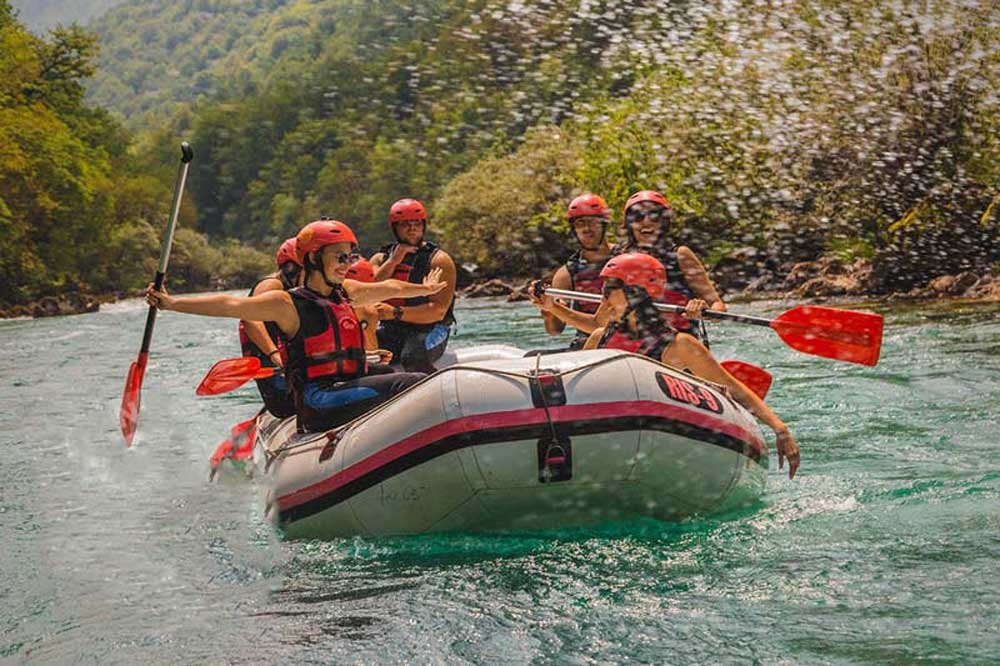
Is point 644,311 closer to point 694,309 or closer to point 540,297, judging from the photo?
point 694,309

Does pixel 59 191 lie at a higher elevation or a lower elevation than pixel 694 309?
higher

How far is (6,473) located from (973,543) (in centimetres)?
678

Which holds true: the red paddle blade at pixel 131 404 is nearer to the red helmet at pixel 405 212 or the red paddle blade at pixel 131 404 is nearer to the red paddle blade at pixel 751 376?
the red helmet at pixel 405 212

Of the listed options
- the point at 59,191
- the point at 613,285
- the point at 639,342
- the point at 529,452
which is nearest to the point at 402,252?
the point at 613,285

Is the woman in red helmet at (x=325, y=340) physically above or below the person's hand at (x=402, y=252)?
below

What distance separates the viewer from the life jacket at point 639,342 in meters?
6.13

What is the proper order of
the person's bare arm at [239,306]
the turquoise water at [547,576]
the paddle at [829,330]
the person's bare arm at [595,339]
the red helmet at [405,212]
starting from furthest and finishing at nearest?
the red helmet at [405,212] < the paddle at [829,330] < the person's bare arm at [595,339] < the person's bare arm at [239,306] < the turquoise water at [547,576]

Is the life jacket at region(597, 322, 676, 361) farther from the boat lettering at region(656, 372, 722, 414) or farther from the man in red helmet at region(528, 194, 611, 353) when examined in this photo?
the man in red helmet at region(528, 194, 611, 353)

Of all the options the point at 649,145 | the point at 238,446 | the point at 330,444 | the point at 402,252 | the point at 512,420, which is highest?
the point at 649,145

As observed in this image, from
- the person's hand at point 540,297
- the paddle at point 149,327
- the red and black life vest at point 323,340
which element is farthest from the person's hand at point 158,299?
the person's hand at point 540,297

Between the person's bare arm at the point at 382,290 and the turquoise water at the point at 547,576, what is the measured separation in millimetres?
1414

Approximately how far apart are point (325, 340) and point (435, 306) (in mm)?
2598

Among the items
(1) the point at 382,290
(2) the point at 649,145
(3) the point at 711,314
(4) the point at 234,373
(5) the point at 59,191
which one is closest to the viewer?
(3) the point at 711,314

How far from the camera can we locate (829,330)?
681cm
